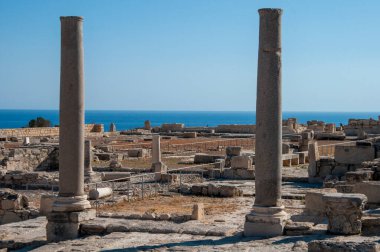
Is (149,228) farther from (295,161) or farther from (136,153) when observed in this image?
(136,153)

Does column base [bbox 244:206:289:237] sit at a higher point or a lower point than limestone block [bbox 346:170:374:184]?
lower

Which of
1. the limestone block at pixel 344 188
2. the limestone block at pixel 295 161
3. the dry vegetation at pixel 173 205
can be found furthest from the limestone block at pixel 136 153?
the limestone block at pixel 344 188

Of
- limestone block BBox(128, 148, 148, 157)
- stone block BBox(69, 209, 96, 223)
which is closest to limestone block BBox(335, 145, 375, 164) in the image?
stone block BBox(69, 209, 96, 223)

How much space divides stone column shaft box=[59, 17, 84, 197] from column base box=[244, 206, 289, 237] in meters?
3.57

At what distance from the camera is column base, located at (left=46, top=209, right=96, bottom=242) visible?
13.3m

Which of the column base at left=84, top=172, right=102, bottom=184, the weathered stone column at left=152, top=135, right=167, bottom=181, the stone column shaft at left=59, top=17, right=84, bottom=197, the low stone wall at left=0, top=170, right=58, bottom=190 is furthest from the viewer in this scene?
the weathered stone column at left=152, top=135, right=167, bottom=181

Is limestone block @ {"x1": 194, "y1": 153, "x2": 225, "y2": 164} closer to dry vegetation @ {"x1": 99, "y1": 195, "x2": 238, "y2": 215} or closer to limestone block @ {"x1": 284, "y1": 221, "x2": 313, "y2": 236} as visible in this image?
dry vegetation @ {"x1": 99, "y1": 195, "x2": 238, "y2": 215}

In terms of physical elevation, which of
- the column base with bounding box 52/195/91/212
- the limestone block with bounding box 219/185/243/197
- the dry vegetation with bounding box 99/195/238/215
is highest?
the column base with bounding box 52/195/91/212

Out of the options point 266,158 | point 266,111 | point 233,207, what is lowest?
point 233,207

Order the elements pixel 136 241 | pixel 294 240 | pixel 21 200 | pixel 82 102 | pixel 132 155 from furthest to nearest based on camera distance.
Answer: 1. pixel 132 155
2. pixel 21 200
3. pixel 82 102
4. pixel 136 241
5. pixel 294 240

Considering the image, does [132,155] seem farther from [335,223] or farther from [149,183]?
[335,223]

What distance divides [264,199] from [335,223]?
131 cm

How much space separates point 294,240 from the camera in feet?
38.8

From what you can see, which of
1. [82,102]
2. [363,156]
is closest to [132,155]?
[363,156]
